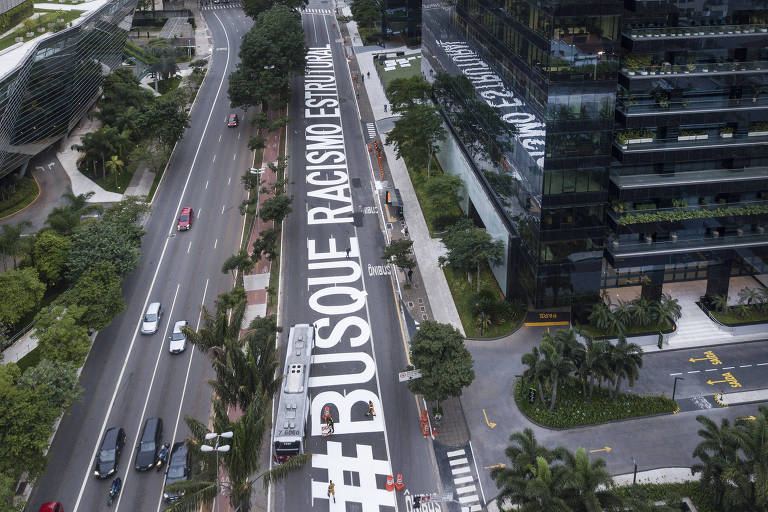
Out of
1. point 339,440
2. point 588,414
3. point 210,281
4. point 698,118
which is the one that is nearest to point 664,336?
point 588,414

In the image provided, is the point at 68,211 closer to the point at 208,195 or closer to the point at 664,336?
the point at 208,195

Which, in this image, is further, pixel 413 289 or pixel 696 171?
pixel 413 289

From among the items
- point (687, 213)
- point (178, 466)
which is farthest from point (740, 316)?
point (178, 466)

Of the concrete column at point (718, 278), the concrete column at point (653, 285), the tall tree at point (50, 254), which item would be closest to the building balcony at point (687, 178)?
the concrete column at point (718, 278)

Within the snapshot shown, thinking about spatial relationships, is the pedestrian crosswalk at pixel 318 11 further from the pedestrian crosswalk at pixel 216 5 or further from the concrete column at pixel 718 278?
the concrete column at pixel 718 278

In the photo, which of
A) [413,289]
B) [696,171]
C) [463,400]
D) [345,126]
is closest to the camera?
[463,400]

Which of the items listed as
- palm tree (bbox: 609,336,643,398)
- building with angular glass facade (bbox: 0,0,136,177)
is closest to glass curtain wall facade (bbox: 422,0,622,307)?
palm tree (bbox: 609,336,643,398)
